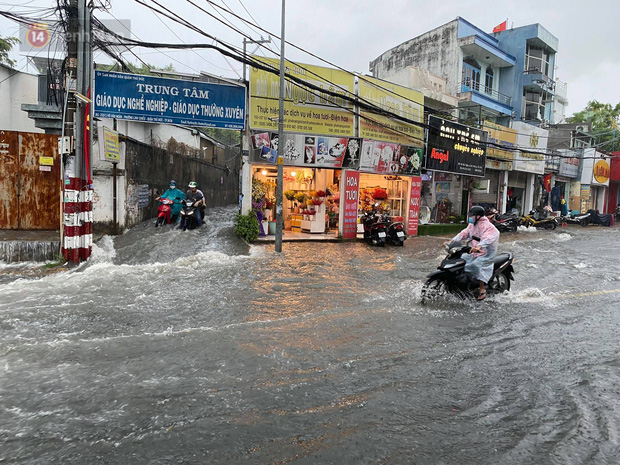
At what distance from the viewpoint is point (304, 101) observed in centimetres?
1483

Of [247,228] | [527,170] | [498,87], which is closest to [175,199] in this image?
[247,228]

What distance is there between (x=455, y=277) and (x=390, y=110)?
11.7 meters

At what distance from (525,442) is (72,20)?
11.1 m

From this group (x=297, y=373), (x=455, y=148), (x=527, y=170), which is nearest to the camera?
(x=297, y=373)

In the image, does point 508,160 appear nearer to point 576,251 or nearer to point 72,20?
point 576,251

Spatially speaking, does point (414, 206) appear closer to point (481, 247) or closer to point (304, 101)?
point (304, 101)

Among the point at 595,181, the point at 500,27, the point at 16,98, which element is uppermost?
the point at 500,27

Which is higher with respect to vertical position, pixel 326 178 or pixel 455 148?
pixel 455 148

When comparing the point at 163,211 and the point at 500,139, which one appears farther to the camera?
the point at 500,139

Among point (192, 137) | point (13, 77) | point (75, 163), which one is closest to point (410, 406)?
point (75, 163)

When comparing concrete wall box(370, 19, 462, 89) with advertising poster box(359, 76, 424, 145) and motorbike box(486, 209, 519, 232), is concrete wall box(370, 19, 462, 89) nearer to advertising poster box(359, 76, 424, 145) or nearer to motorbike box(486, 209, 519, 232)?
advertising poster box(359, 76, 424, 145)

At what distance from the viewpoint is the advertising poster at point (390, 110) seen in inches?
643

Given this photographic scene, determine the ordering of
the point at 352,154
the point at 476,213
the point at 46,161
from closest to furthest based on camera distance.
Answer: the point at 476,213 < the point at 46,161 < the point at 352,154

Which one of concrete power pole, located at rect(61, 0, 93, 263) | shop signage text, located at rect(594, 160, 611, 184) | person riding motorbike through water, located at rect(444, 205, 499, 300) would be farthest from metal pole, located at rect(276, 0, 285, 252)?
shop signage text, located at rect(594, 160, 611, 184)
